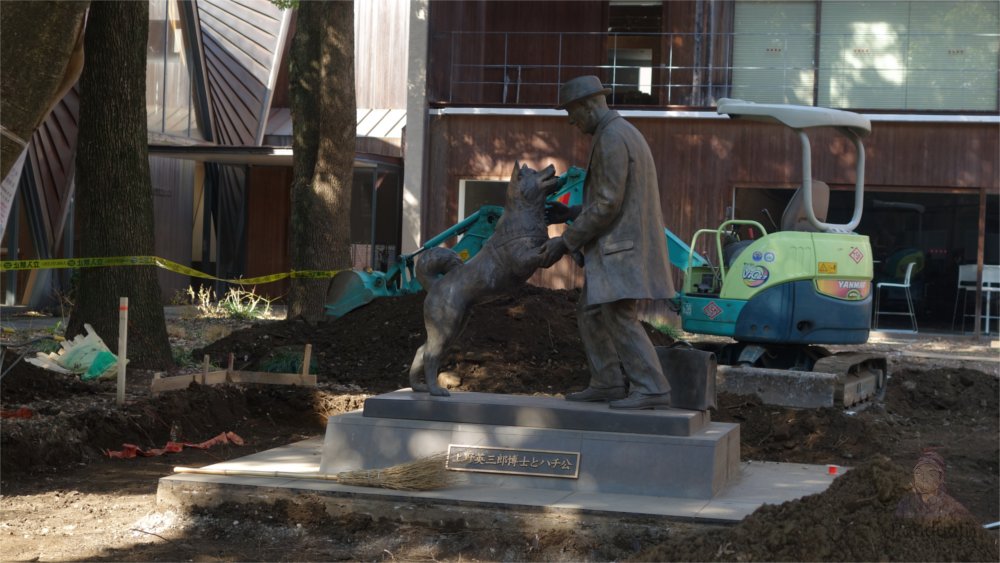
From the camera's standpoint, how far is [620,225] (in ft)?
23.8

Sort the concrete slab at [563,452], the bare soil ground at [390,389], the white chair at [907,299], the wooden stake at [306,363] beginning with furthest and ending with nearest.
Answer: the white chair at [907,299], the wooden stake at [306,363], the concrete slab at [563,452], the bare soil ground at [390,389]

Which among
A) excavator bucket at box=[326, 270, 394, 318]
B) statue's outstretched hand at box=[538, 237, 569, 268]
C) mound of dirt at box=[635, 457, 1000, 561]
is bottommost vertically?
mound of dirt at box=[635, 457, 1000, 561]

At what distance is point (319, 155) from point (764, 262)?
265 inches

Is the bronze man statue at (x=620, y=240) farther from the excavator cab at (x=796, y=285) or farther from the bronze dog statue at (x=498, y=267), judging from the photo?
the excavator cab at (x=796, y=285)

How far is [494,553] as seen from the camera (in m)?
6.45

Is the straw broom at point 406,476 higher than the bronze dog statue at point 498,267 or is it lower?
lower

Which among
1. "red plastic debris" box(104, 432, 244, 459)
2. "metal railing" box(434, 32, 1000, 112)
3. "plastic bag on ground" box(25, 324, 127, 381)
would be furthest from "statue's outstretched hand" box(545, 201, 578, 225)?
"metal railing" box(434, 32, 1000, 112)

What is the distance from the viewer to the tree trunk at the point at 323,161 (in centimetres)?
1584

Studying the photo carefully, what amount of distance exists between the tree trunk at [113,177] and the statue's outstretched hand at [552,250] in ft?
19.9

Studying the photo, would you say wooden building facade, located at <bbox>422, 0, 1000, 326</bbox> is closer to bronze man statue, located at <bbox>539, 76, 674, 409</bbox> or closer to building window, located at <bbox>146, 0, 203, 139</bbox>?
building window, located at <bbox>146, 0, 203, 139</bbox>

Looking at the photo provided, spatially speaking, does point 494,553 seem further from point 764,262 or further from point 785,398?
point 764,262

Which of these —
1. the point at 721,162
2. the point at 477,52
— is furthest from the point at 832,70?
the point at 477,52

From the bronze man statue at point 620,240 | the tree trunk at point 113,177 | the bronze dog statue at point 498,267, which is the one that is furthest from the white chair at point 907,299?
the bronze dog statue at point 498,267

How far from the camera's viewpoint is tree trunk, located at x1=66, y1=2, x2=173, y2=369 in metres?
11.9
